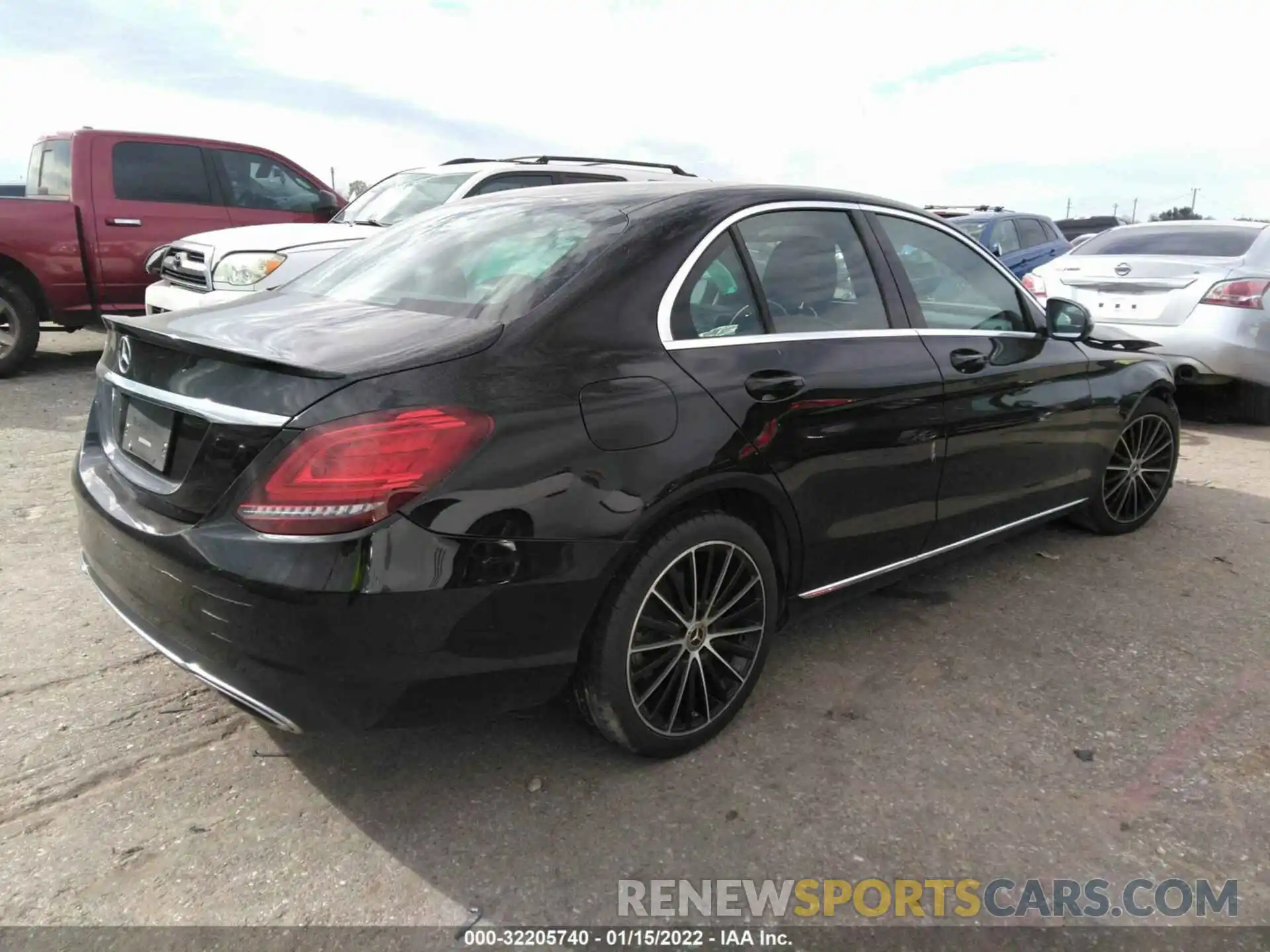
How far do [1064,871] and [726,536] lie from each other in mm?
1189

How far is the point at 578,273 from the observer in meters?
2.53

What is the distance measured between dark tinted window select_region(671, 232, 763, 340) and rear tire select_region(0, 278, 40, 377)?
7.06 metres

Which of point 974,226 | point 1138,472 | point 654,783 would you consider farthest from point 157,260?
point 974,226

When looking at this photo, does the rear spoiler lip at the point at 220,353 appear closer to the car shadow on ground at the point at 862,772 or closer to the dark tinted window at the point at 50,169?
the car shadow on ground at the point at 862,772

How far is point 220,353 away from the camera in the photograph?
7.46 ft

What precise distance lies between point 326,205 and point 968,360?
721cm

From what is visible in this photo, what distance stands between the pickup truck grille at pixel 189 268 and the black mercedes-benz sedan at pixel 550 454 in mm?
3550

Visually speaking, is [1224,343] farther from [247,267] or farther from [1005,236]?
[247,267]

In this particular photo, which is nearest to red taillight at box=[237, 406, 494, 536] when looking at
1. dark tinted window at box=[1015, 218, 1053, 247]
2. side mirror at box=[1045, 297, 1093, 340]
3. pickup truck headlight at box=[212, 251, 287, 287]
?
side mirror at box=[1045, 297, 1093, 340]

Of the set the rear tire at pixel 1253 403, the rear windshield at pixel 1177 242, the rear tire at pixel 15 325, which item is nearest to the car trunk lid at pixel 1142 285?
the rear windshield at pixel 1177 242

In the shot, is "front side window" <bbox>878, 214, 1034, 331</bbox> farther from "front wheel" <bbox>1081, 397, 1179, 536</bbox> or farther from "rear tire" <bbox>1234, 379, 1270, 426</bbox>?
"rear tire" <bbox>1234, 379, 1270, 426</bbox>

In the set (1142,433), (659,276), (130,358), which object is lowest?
(1142,433)

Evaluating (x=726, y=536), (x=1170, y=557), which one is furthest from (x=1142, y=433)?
(x=726, y=536)

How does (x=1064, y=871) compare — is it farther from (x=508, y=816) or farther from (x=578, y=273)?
(x=578, y=273)
